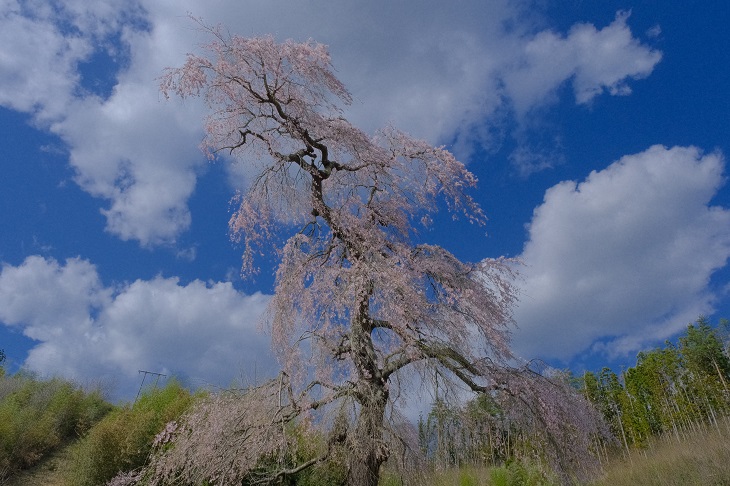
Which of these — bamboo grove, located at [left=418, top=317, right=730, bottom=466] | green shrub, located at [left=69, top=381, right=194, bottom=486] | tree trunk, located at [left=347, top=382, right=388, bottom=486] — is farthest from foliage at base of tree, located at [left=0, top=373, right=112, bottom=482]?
bamboo grove, located at [left=418, top=317, right=730, bottom=466]

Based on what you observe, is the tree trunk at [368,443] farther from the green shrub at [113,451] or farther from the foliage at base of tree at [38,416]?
the foliage at base of tree at [38,416]

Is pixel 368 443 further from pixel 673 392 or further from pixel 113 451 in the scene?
pixel 673 392

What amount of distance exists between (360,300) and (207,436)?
8.85ft

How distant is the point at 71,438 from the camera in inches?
807

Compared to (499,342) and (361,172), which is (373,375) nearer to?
(499,342)

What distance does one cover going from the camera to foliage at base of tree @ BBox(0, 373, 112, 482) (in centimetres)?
1661

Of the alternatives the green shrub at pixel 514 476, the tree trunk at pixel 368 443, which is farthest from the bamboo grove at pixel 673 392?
the tree trunk at pixel 368 443

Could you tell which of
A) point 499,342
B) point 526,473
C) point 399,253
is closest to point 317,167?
point 399,253

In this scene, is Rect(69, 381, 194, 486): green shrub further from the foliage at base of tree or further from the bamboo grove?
the bamboo grove

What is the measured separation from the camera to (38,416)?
19375 mm

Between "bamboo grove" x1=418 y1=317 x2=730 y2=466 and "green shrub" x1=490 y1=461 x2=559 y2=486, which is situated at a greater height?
"bamboo grove" x1=418 y1=317 x2=730 y2=466

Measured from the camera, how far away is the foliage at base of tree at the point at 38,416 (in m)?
16.6

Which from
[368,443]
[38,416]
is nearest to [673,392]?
[368,443]

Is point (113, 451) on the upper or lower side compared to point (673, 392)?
lower
